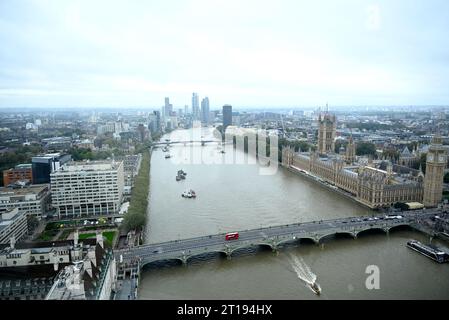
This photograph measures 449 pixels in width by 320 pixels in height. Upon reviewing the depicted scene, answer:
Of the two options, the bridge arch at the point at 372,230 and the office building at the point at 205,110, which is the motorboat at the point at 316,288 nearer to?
the bridge arch at the point at 372,230

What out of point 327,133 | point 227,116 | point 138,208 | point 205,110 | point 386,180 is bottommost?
point 138,208

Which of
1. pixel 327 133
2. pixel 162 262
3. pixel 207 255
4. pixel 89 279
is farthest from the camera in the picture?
pixel 327 133

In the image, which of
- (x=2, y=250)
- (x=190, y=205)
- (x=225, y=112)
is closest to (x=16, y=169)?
(x=190, y=205)

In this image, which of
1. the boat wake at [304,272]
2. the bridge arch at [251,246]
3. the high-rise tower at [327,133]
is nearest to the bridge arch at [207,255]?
the bridge arch at [251,246]

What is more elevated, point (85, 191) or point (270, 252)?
point (85, 191)

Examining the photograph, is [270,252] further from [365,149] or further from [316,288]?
[365,149]

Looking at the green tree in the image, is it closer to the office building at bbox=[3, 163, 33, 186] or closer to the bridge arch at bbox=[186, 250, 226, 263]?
the bridge arch at bbox=[186, 250, 226, 263]

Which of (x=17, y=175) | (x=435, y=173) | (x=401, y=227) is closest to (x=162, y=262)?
(x=401, y=227)
